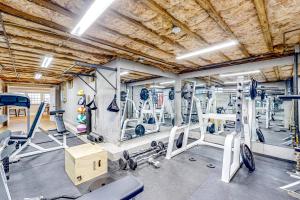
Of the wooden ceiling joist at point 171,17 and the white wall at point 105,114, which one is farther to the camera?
the white wall at point 105,114

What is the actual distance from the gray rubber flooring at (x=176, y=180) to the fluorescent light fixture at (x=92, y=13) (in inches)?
103

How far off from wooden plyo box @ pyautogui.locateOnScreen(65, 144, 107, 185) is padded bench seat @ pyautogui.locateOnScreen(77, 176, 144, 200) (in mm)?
1912

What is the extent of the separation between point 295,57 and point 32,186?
6195 millimetres

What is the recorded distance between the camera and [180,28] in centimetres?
257

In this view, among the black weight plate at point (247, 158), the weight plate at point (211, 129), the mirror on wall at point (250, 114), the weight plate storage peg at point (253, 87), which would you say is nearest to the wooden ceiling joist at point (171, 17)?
the weight plate storage peg at point (253, 87)

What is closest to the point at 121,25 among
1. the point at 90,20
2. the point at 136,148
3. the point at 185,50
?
the point at 90,20

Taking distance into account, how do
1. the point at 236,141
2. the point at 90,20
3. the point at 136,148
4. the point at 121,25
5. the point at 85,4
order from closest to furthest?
the point at 85,4 < the point at 90,20 < the point at 121,25 < the point at 236,141 < the point at 136,148

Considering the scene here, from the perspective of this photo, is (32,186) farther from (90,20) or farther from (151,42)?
(151,42)

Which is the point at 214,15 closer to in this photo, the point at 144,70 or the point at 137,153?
the point at 144,70

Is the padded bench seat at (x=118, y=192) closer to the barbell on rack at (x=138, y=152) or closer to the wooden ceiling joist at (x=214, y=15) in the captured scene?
the wooden ceiling joist at (x=214, y=15)

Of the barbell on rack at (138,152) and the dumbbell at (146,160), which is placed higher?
the barbell on rack at (138,152)

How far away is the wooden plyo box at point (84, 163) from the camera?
261 centimetres

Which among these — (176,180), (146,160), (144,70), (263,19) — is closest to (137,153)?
(146,160)

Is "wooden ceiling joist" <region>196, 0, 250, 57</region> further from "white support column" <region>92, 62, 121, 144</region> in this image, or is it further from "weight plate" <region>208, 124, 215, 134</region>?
"weight plate" <region>208, 124, 215, 134</region>
